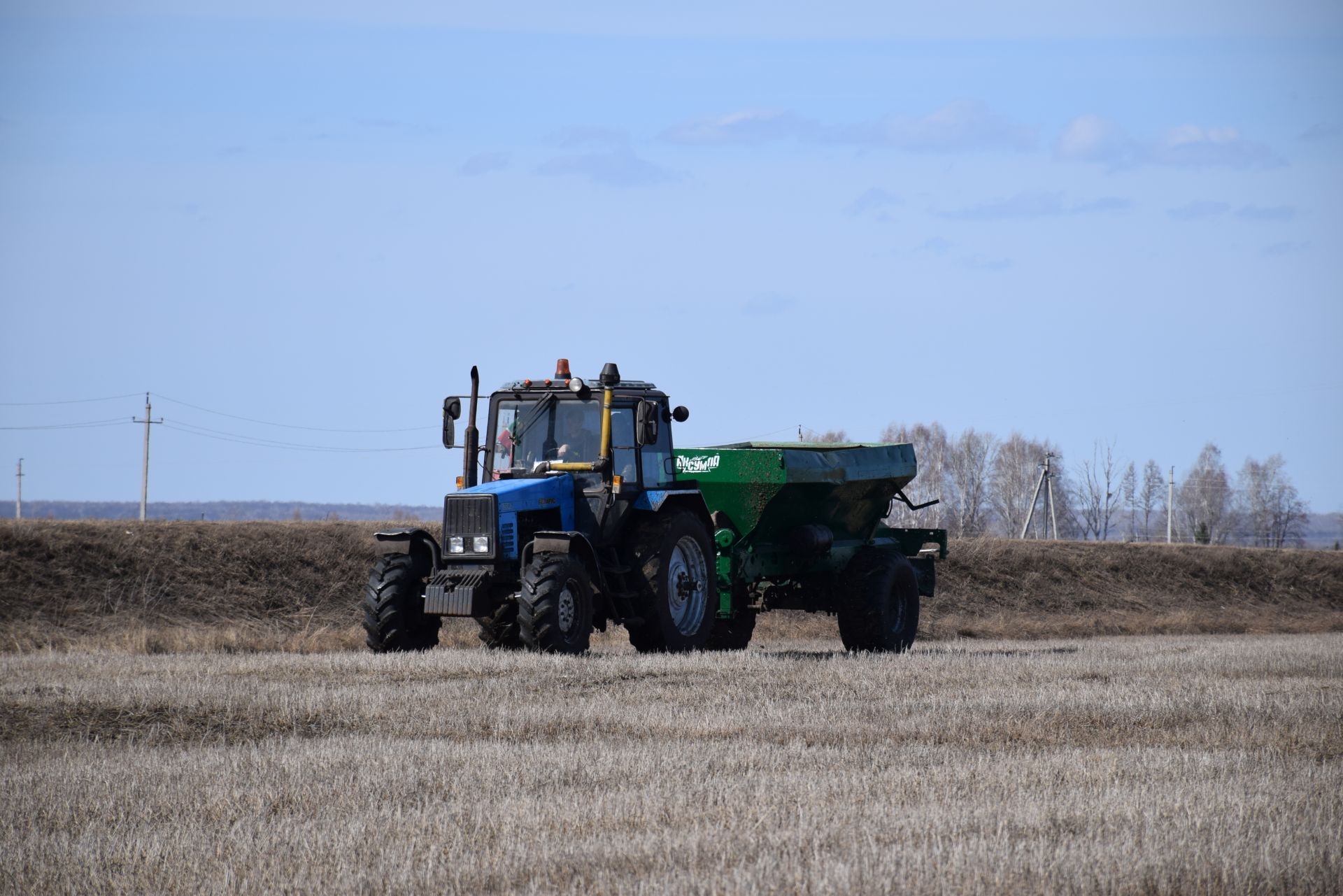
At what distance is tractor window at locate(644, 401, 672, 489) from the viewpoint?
1606 centimetres

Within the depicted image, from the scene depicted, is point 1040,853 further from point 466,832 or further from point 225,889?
point 225,889

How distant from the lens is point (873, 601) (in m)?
18.0

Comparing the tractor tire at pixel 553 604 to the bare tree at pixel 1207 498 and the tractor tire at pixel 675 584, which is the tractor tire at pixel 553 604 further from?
the bare tree at pixel 1207 498

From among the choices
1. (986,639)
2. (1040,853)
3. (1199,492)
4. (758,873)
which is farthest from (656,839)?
(1199,492)

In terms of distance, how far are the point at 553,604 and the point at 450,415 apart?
2.55 metres

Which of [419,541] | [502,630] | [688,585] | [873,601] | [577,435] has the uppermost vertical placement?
[577,435]

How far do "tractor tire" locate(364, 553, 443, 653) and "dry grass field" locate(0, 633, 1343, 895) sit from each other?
1314 millimetres

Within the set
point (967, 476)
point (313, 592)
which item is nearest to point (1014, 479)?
point (967, 476)

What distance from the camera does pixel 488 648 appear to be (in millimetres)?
15906

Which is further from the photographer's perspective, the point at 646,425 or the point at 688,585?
the point at 688,585

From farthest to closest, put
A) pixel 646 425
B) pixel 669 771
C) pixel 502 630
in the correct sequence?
pixel 502 630 < pixel 646 425 < pixel 669 771

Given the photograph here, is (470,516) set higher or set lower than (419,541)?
higher

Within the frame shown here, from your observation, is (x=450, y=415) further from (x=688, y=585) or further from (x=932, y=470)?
(x=932, y=470)

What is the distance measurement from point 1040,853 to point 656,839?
5.33 feet
